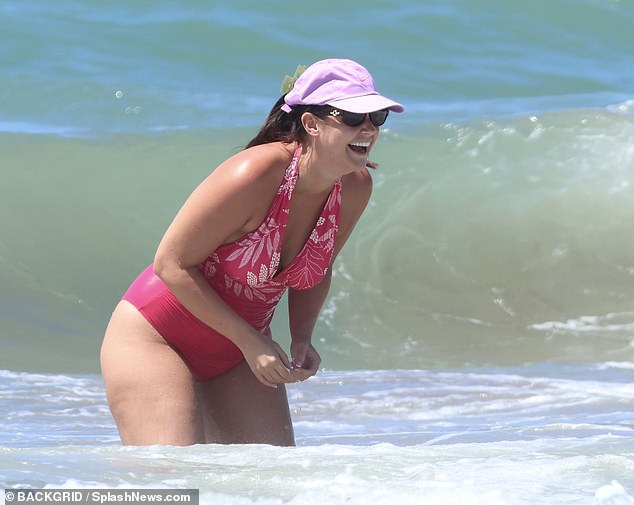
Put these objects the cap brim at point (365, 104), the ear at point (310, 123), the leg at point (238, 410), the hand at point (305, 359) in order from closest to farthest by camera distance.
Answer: the cap brim at point (365, 104)
the ear at point (310, 123)
the hand at point (305, 359)
the leg at point (238, 410)

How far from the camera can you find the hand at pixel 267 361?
3.64 m

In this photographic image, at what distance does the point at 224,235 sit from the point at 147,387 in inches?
19.6

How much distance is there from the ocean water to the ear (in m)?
0.94

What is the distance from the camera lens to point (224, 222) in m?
3.59

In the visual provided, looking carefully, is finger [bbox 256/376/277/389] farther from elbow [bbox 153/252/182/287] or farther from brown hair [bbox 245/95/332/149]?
brown hair [bbox 245/95/332/149]

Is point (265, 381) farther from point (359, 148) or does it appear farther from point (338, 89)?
point (338, 89)

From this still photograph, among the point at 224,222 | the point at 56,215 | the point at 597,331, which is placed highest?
the point at 224,222

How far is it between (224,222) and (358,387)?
304 cm

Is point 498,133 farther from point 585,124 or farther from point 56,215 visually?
point 56,215

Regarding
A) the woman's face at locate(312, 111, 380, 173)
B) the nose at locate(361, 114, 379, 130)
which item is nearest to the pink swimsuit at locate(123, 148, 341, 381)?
the woman's face at locate(312, 111, 380, 173)

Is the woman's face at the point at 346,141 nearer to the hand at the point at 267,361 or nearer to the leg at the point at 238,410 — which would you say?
the hand at the point at 267,361

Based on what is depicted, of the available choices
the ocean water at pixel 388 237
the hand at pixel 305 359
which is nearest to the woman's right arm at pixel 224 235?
the hand at pixel 305 359

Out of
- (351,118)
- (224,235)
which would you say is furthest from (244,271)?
(351,118)

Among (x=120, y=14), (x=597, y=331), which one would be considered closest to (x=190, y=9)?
(x=120, y=14)
